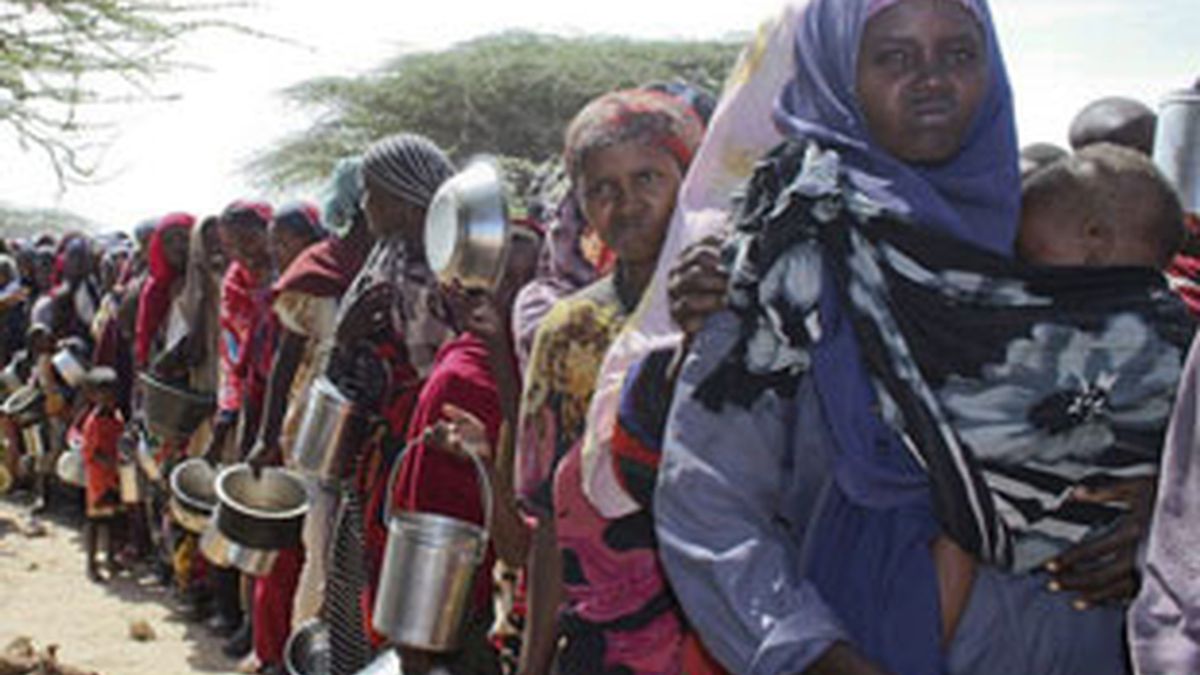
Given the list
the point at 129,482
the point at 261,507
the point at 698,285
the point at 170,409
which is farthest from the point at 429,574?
the point at 129,482

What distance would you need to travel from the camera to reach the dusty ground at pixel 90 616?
566 cm

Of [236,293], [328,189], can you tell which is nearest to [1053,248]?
[328,189]

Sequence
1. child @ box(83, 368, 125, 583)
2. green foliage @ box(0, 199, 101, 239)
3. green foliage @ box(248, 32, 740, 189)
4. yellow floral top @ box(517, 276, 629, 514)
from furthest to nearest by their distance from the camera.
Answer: green foliage @ box(0, 199, 101, 239) → green foliage @ box(248, 32, 740, 189) → child @ box(83, 368, 125, 583) → yellow floral top @ box(517, 276, 629, 514)

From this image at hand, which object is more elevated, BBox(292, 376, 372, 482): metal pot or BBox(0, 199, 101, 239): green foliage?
BBox(292, 376, 372, 482): metal pot

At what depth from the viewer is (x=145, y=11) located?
4766 millimetres

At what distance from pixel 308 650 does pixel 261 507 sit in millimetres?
806

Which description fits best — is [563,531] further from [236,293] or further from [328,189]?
[236,293]

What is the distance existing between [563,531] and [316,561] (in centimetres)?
197

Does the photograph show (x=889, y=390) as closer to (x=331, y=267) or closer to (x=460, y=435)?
(x=460, y=435)

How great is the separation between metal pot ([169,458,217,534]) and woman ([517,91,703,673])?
291 cm

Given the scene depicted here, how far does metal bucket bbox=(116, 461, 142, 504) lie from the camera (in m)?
7.09

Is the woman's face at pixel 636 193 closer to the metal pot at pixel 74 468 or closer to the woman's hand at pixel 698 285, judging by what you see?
the woman's hand at pixel 698 285

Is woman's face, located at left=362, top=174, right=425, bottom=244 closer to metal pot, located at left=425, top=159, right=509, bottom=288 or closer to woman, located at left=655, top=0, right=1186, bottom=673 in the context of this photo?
metal pot, located at left=425, top=159, right=509, bottom=288

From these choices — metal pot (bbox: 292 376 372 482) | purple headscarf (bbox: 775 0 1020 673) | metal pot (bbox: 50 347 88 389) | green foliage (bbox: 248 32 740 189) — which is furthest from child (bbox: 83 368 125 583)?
green foliage (bbox: 248 32 740 189)
